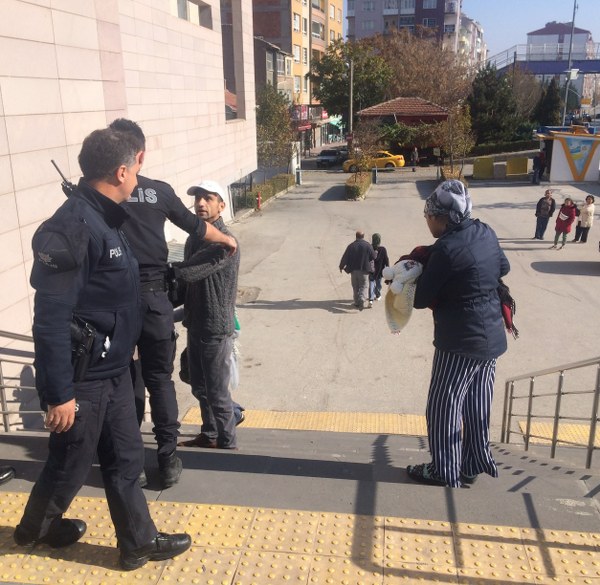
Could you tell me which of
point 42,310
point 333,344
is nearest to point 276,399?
point 333,344

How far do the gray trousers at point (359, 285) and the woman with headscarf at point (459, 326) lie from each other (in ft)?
28.8

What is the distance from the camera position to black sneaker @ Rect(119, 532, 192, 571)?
2.70 metres

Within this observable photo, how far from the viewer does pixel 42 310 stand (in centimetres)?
228

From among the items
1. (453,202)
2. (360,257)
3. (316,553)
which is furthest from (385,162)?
(316,553)

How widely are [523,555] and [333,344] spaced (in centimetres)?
785

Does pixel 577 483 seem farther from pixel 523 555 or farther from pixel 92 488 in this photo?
pixel 92 488

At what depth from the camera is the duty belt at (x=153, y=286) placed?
3348 millimetres

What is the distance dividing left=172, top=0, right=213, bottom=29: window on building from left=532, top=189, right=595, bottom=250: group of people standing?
1233 cm

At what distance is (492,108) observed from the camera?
4325 centimetres

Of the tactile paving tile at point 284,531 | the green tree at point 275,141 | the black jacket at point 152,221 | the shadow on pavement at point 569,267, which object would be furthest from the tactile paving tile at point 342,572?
the green tree at point 275,141

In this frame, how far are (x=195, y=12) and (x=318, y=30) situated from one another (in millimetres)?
48199

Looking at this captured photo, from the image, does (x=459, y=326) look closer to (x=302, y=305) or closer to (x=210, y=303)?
(x=210, y=303)

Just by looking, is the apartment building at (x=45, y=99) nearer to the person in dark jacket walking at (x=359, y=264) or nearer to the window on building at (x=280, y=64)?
the person in dark jacket walking at (x=359, y=264)

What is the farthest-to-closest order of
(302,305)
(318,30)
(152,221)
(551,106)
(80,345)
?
1. (318,30)
2. (551,106)
3. (302,305)
4. (152,221)
5. (80,345)
